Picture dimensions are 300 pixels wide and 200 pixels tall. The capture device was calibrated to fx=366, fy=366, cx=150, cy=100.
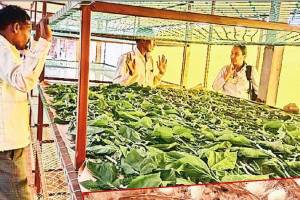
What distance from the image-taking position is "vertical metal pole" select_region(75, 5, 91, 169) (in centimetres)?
94

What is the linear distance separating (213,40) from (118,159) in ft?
8.71

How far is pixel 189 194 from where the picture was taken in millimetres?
824

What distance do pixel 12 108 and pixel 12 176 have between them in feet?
1.22

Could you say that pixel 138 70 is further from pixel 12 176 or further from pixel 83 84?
pixel 83 84

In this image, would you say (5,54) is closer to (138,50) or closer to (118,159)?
(118,159)

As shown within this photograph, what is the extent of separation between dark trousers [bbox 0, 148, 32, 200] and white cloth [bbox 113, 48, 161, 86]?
1.74 m

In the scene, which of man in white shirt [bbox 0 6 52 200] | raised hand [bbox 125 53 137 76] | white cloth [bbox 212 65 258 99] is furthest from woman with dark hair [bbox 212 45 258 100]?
man in white shirt [bbox 0 6 52 200]

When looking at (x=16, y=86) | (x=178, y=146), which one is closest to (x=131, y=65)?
(x=16, y=86)

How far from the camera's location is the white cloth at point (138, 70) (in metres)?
3.65

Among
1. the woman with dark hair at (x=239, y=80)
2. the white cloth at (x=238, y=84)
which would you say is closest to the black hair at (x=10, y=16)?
the woman with dark hair at (x=239, y=80)

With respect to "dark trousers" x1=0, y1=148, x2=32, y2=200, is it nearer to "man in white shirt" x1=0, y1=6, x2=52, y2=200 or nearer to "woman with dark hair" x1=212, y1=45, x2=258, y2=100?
"man in white shirt" x1=0, y1=6, x2=52, y2=200

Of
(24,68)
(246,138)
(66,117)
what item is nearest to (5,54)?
(24,68)

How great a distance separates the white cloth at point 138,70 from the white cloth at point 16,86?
1.72 meters

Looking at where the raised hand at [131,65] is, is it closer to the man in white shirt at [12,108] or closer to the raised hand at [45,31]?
the man in white shirt at [12,108]
